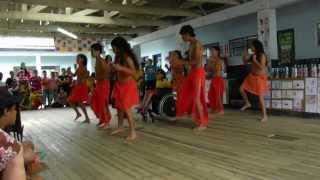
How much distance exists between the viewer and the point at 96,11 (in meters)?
12.2

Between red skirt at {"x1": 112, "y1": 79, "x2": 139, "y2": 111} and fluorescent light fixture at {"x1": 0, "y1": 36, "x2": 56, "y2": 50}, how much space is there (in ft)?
39.7

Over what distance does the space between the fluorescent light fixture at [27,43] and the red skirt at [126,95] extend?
39.7ft

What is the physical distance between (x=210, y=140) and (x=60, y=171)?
207cm

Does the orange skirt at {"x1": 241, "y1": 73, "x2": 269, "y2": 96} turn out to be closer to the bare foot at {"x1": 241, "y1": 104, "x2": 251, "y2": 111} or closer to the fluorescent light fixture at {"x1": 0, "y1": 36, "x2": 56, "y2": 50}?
the bare foot at {"x1": 241, "y1": 104, "x2": 251, "y2": 111}

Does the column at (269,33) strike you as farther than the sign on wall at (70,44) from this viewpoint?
No

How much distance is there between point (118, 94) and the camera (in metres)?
5.42

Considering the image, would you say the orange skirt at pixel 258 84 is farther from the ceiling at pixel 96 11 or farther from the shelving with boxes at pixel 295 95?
the ceiling at pixel 96 11

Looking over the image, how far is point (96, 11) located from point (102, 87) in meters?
6.18

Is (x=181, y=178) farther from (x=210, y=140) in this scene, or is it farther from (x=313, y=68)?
(x=313, y=68)

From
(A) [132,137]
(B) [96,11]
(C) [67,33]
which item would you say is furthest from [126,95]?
(C) [67,33]

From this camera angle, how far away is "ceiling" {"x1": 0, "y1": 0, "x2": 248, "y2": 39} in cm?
970

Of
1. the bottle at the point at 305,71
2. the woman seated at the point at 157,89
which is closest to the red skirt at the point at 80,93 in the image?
the woman seated at the point at 157,89

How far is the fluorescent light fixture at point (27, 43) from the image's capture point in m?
16.5

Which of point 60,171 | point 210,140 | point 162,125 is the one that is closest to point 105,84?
point 162,125
